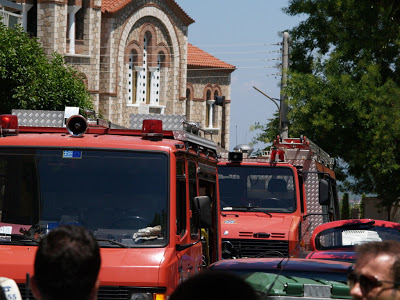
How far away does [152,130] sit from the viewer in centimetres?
864

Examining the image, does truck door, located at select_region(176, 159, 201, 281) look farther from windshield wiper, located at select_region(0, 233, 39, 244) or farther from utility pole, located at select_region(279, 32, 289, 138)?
utility pole, located at select_region(279, 32, 289, 138)

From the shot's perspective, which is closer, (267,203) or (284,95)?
(267,203)

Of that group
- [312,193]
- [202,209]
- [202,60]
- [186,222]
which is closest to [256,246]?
[312,193]

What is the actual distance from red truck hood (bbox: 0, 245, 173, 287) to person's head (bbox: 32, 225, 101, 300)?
3.97 meters

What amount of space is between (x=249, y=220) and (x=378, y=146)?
1414 centimetres

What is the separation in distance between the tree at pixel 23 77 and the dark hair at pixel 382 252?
86.6 feet

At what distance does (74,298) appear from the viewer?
11.2 ft

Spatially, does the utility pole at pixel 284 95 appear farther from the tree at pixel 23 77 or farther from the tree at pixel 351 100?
the tree at pixel 23 77

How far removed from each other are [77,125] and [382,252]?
505 centimetres

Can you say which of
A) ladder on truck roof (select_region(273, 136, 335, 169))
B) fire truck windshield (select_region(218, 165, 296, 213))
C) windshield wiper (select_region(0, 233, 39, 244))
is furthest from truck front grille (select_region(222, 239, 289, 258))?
windshield wiper (select_region(0, 233, 39, 244))

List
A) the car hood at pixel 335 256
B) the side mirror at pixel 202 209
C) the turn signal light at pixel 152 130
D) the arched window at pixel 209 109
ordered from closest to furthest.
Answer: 1. the side mirror at pixel 202 209
2. the turn signal light at pixel 152 130
3. the car hood at pixel 335 256
4. the arched window at pixel 209 109

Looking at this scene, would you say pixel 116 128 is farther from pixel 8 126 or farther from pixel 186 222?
pixel 186 222

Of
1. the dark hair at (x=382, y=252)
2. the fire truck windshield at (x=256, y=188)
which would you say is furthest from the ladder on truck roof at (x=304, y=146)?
the dark hair at (x=382, y=252)

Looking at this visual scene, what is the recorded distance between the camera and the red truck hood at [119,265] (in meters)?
7.49
